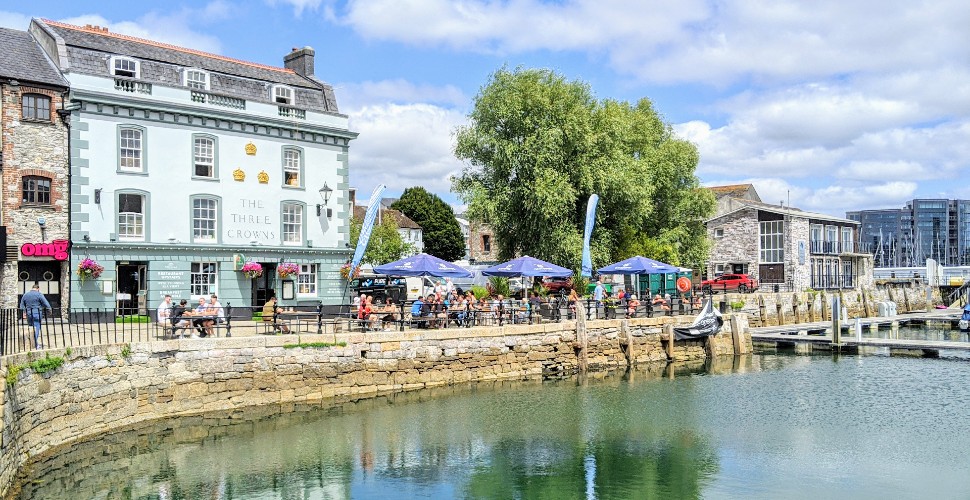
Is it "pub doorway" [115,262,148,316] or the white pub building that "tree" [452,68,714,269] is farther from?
"pub doorway" [115,262,148,316]

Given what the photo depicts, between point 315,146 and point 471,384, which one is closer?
point 471,384

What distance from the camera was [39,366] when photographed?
15.3m

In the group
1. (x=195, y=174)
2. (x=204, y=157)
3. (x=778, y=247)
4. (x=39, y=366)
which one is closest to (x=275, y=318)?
(x=39, y=366)

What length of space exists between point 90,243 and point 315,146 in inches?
356

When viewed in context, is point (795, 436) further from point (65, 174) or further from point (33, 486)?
point (65, 174)

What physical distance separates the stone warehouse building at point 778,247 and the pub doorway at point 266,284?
35.3 meters

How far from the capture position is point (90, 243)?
26.3 meters

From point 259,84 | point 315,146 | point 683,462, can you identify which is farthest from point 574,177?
point 683,462

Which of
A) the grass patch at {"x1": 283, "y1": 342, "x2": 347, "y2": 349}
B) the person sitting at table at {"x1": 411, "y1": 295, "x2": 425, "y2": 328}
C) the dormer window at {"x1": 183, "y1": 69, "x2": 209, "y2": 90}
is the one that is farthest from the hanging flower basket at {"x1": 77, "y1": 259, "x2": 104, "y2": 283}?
the person sitting at table at {"x1": 411, "y1": 295, "x2": 425, "y2": 328}

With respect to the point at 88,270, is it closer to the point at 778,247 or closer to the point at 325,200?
the point at 325,200

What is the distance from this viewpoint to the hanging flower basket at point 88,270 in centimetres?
2584

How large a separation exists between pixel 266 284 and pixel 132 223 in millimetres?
5466

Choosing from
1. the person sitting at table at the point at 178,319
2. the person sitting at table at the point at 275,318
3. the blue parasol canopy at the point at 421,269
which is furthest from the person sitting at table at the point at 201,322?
the blue parasol canopy at the point at 421,269

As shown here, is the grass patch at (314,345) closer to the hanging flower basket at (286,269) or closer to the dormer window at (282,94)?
the hanging flower basket at (286,269)
